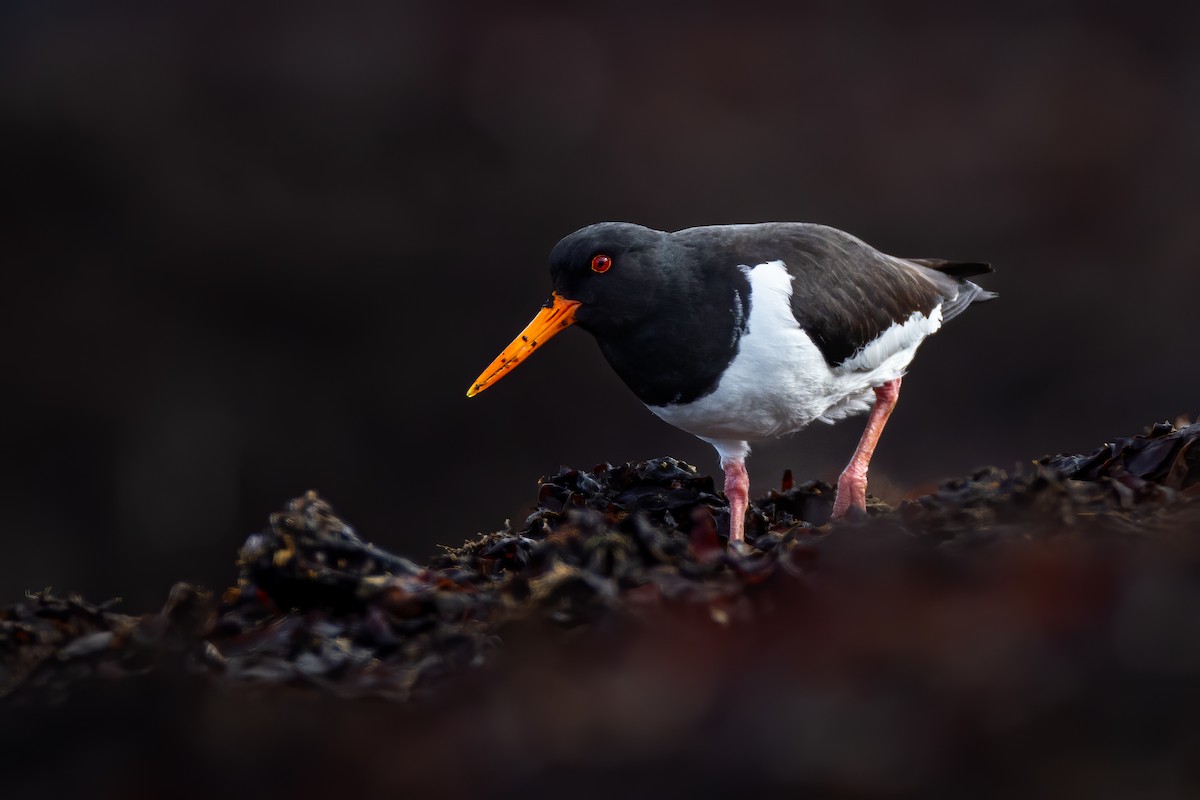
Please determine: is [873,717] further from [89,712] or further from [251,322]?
[251,322]

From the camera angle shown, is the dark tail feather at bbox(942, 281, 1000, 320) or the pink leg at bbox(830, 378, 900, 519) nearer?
the pink leg at bbox(830, 378, 900, 519)

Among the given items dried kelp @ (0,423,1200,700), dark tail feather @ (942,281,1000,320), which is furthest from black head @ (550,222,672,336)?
dark tail feather @ (942,281,1000,320)

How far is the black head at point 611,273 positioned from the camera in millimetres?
3225

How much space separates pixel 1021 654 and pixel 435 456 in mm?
5686

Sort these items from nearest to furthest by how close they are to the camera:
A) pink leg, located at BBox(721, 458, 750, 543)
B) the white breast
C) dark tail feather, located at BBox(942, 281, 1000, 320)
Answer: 1. pink leg, located at BBox(721, 458, 750, 543)
2. the white breast
3. dark tail feather, located at BBox(942, 281, 1000, 320)

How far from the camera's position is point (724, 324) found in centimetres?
328

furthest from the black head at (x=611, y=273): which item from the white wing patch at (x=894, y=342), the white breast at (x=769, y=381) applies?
the white wing patch at (x=894, y=342)

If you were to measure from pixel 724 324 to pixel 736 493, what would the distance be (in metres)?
0.49

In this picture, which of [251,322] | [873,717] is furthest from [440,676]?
[251,322]

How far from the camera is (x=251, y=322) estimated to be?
23.5ft

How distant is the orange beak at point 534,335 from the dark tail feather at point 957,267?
5.42ft

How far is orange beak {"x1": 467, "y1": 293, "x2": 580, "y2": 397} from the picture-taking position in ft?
10.7

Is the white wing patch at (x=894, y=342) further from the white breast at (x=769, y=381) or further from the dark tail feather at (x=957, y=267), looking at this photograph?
the dark tail feather at (x=957, y=267)

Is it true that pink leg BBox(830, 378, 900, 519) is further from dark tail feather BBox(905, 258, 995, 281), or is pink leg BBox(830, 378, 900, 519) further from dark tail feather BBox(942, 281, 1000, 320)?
dark tail feather BBox(905, 258, 995, 281)
